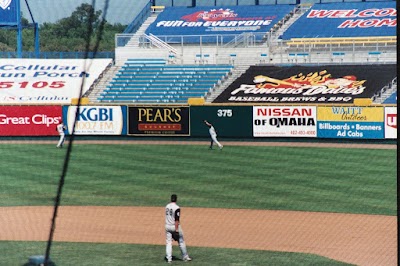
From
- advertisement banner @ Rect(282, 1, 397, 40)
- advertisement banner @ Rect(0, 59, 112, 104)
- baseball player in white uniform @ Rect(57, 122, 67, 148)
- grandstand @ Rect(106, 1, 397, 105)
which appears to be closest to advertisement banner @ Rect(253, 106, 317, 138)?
grandstand @ Rect(106, 1, 397, 105)

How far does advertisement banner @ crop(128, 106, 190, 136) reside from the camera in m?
35.8

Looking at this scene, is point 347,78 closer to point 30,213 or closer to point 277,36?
point 277,36

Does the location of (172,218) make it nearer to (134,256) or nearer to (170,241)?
(170,241)

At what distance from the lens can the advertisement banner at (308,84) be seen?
3716 cm

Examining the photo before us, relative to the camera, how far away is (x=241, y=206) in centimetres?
2019

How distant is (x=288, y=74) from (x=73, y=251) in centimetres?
2636

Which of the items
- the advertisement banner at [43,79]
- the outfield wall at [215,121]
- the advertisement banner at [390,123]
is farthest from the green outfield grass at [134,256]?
the advertisement banner at [43,79]

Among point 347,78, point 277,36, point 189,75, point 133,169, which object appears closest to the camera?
point 133,169

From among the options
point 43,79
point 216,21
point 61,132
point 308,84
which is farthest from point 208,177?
point 216,21

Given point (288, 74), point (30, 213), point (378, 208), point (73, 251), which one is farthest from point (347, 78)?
point (73, 251)

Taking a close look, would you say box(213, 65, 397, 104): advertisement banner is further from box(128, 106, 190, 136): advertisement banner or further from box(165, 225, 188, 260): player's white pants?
box(165, 225, 188, 260): player's white pants

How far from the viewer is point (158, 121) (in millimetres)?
36000

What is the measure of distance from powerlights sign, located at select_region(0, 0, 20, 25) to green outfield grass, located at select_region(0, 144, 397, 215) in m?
8.61

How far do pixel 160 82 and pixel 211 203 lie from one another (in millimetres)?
21950
